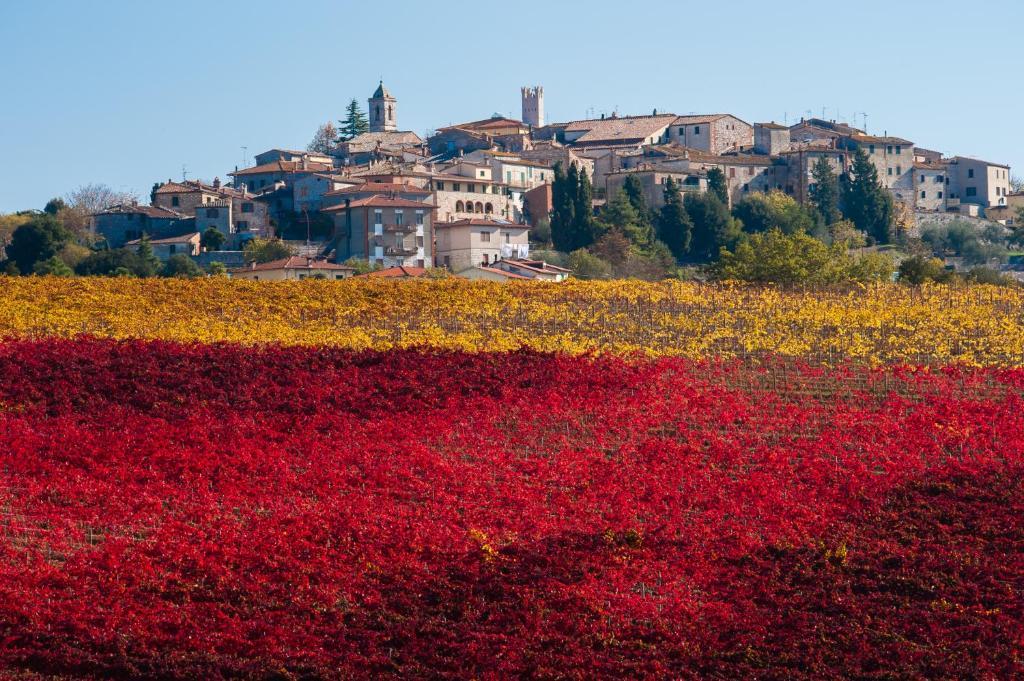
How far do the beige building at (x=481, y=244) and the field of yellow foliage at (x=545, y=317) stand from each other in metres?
40.1

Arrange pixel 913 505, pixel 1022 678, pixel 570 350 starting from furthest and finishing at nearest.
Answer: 1. pixel 570 350
2. pixel 913 505
3. pixel 1022 678

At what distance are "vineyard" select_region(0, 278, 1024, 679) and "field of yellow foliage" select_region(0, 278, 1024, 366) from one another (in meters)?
0.42

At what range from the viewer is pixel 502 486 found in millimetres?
17234

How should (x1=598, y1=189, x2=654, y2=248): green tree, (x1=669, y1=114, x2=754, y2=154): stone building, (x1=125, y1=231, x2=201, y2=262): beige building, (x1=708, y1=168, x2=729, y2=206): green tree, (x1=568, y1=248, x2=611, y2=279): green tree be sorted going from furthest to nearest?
(x1=669, y1=114, x2=754, y2=154): stone building
(x1=708, y1=168, x2=729, y2=206): green tree
(x1=598, y1=189, x2=654, y2=248): green tree
(x1=125, y1=231, x2=201, y2=262): beige building
(x1=568, y1=248, x2=611, y2=279): green tree

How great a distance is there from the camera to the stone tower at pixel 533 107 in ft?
482

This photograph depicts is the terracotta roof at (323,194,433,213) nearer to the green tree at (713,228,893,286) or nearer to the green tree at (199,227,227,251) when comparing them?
the green tree at (199,227,227,251)

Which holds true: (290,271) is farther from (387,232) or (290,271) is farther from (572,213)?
(572,213)

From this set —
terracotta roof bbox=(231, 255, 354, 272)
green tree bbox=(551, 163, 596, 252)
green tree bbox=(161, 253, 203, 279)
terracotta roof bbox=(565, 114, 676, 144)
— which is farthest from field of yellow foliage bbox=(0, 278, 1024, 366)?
terracotta roof bbox=(565, 114, 676, 144)

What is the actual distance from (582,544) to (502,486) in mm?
2460

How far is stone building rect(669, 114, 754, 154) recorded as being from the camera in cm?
11806

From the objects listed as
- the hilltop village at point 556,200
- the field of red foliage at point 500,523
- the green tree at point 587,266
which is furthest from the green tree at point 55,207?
the field of red foliage at point 500,523

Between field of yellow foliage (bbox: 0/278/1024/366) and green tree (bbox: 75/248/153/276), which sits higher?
green tree (bbox: 75/248/153/276)

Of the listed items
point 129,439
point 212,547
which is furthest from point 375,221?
point 212,547

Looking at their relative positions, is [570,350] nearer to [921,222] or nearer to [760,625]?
[760,625]
